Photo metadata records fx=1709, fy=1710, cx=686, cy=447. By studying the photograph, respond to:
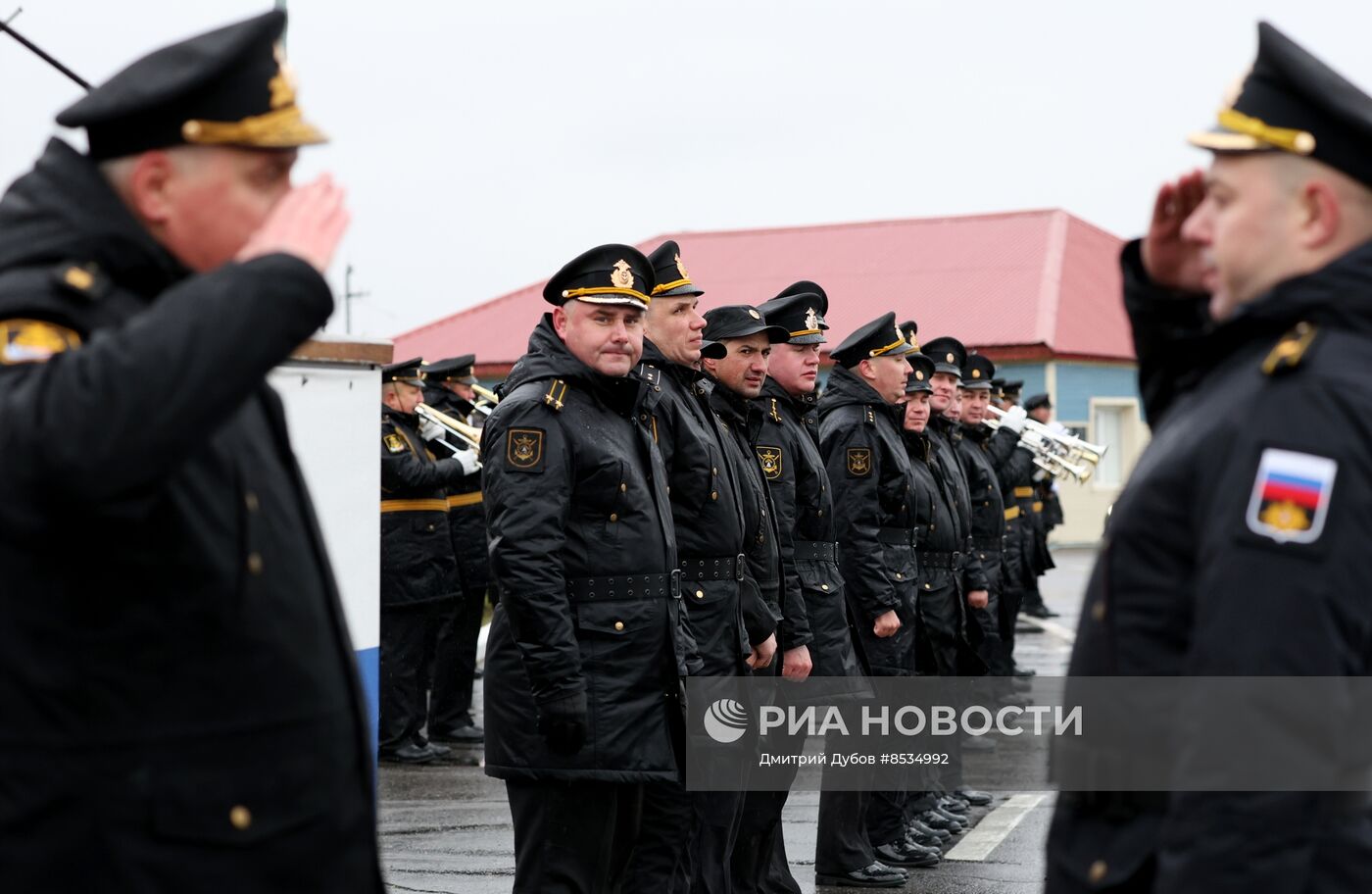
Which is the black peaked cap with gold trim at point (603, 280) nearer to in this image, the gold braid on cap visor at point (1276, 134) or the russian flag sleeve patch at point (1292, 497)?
the gold braid on cap visor at point (1276, 134)

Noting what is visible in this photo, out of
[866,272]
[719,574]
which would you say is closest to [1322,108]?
[719,574]

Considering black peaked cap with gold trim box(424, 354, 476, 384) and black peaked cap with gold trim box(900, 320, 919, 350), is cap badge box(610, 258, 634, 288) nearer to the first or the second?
black peaked cap with gold trim box(900, 320, 919, 350)

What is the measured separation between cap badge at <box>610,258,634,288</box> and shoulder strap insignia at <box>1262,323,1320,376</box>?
11.5 ft

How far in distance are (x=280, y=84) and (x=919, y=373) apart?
25.1 ft

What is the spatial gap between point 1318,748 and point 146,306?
185 cm

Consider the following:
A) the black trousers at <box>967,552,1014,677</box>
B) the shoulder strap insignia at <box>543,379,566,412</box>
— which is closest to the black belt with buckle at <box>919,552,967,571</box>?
the black trousers at <box>967,552,1014,677</box>

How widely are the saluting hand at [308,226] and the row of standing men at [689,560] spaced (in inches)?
111

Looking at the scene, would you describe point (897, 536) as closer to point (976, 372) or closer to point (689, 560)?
point (689, 560)

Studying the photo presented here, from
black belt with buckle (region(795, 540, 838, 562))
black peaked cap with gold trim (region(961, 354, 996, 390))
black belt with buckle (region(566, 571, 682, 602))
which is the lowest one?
black belt with buckle (region(795, 540, 838, 562))

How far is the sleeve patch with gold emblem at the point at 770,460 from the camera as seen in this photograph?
7.54 metres

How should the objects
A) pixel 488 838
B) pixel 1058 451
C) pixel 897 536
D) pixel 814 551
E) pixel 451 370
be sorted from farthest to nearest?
pixel 1058 451 < pixel 451 370 < pixel 897 536 < pixel 488 838 < pixel 814 551

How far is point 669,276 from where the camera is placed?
7.03 metres

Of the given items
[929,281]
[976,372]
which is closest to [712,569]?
Result: [976,372]

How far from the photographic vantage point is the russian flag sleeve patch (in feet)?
7.82
